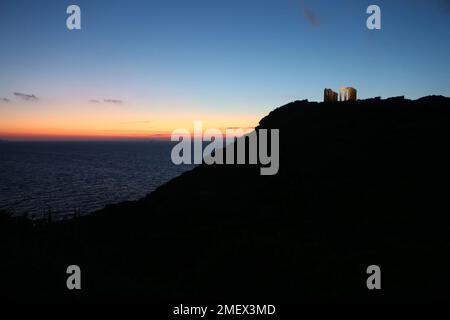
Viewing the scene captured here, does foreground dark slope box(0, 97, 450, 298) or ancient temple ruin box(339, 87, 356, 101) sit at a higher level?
ancient temple ruin box(339, 87, 356, 101)

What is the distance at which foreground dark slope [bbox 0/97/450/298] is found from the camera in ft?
32.9

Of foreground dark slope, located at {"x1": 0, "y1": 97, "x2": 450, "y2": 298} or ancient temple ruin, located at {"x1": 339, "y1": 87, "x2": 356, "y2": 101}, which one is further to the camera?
ancient temple ruin, located at {"x1": 339, "y1": 87, "x2": 356, "y2": 101}

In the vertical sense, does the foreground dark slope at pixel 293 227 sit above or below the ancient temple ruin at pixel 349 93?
below

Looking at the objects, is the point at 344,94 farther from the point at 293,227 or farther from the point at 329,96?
the point at 293,227

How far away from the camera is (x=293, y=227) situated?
2252cm

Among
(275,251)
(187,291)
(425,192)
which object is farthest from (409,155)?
(187,291)

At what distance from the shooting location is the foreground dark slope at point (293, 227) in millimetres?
10016

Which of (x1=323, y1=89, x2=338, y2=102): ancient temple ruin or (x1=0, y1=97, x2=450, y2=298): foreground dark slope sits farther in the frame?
(x1=323, y1=89, x2=338, y2=102): ancient temple ruin

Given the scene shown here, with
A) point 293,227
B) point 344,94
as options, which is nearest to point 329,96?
point 344,94

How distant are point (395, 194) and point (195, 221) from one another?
15.9m

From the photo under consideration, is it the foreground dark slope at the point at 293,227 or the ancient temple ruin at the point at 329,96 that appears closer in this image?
the foreground dark slope at the point at 293,227

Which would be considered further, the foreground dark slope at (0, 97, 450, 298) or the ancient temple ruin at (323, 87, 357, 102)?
the ancient temple ruin at (323, 87, 357, 102)

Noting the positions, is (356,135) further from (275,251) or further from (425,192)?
(275,251)

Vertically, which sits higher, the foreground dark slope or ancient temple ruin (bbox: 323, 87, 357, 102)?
ancient temple ruin (bbox: 323, 87, 357, 102)
